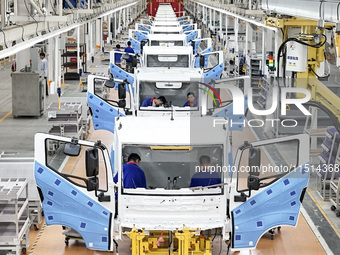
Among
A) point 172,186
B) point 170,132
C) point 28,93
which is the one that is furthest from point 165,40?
point 172,186

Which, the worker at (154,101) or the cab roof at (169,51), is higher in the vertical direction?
the cab roof at (169,51)

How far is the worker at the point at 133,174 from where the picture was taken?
30.9 feet

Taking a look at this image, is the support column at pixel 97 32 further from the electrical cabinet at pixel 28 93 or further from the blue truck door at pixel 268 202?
the blue truck door at pixel 268 202

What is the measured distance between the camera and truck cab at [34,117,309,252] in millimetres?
9094

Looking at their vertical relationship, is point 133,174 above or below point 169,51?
below

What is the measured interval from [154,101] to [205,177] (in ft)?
18.4

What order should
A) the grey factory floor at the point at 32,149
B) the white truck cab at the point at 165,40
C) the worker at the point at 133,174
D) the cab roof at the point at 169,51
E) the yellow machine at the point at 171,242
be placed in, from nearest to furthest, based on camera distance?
the yellow machine at the point at 171,242 < the worker at the point at 133,174 < the grey factory floor at the point at 32,149 < the cab roof at the point at 169,51 < the white truck cab at the point at 165,40

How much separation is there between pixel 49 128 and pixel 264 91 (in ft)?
22.6

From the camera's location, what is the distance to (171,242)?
9195 mm

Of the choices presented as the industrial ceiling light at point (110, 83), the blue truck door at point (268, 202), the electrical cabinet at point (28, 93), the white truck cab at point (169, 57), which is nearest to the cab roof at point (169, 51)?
the white truck cab at point (169, 57)

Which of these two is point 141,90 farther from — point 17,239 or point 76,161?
point 17,239

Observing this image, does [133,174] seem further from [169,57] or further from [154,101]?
[169,57]

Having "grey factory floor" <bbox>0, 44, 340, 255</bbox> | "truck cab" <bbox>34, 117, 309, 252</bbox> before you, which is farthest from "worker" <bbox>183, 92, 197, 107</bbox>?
"truck cab" <bbox>34, 117, 309, 252</bbox>

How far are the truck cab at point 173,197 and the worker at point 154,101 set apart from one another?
4731mm
